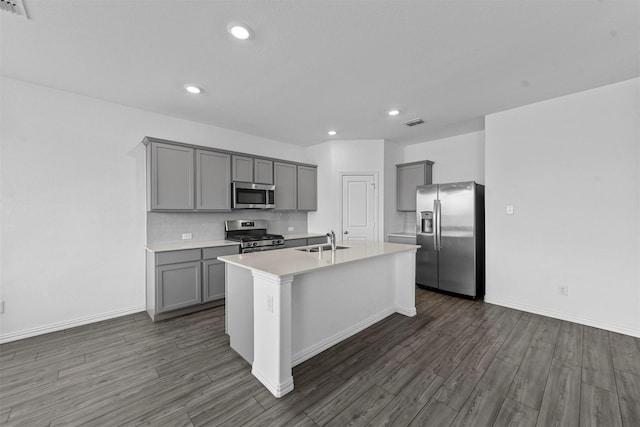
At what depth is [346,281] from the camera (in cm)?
273

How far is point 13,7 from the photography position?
178 centimetres

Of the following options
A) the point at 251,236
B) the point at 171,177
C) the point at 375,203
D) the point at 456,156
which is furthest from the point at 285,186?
the point at 456,156

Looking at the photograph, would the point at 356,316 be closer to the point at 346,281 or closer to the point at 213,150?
the point at 346,281

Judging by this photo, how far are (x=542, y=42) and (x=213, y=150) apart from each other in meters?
3.76

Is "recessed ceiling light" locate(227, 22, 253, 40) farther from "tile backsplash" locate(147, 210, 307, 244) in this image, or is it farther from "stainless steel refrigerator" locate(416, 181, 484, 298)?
"stainless steel refrigerator" locate(416, 181, 484, 298)

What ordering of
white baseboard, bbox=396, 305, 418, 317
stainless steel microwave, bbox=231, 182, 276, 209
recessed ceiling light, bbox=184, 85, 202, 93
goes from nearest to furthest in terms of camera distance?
recessed ceiling light, bbox=184, 85, 202, 93 < white baseboard, bbox=396, 305, 418, 317 < stainless steel microwave, bbox=231, 182, 276, 209

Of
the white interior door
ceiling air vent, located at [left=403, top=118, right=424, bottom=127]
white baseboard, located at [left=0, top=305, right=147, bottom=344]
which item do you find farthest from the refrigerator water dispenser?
white baseboard, located at [left=0, top=305, right=147, bottom=344]

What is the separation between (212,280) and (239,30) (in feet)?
9.38

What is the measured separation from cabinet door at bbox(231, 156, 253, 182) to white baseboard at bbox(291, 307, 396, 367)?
106 inches

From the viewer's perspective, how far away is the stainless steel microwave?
4023 mm

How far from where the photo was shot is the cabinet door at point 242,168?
160 inches

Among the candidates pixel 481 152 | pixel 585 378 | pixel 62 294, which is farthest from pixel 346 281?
pixel 481 152

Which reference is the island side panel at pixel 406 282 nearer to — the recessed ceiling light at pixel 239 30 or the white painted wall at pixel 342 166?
the white painted wall at pixel 342 166

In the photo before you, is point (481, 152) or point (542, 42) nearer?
point (542, 42)
